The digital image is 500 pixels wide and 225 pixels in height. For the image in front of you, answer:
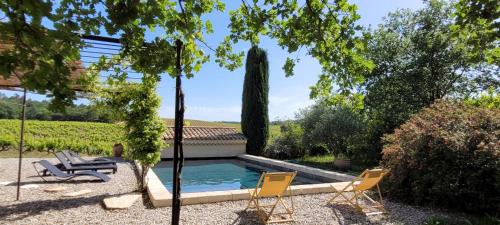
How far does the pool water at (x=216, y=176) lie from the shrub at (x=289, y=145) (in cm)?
213

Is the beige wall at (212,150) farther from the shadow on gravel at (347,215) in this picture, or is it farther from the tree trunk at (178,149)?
the tree trunk at (178,149)

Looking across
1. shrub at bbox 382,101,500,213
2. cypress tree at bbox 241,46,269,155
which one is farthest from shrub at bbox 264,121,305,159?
shrub at bbox 382,101,500,213

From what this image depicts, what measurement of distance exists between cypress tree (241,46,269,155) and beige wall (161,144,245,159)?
797 mm

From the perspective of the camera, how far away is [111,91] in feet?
24.7

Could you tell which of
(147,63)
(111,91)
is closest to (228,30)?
(147,63)

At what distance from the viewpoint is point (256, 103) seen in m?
21.4

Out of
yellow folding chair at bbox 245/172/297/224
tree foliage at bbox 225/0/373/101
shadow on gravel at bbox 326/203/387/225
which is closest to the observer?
tree foliage at bbox 225/0/373/101

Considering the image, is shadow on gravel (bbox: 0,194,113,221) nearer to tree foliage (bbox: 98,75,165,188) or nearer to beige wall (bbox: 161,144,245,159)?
tree foliage (bbox: 98,75,165,188)

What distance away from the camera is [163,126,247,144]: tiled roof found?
1990cm

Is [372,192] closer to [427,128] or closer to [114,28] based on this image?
[427,128]

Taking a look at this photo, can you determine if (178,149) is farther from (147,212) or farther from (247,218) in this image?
(147,212)

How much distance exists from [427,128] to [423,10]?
36.3 ft

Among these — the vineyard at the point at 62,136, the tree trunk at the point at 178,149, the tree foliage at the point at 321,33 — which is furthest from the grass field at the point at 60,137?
the tree trunk at the point at 178,149

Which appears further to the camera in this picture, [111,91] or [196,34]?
[111,91]
